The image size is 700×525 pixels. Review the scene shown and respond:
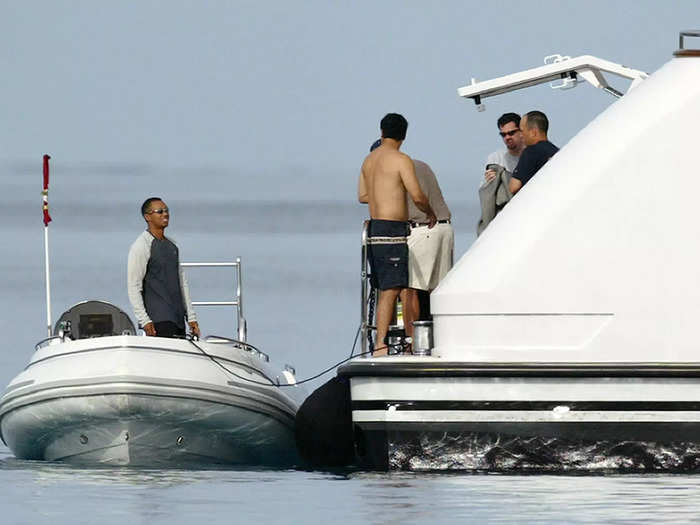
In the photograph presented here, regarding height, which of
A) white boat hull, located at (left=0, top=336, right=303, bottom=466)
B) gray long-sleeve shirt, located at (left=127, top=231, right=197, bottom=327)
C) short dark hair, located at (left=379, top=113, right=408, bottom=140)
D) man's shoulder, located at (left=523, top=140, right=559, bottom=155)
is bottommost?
white boat hull, located at (left=0, top=336, right=303, bottom=466)

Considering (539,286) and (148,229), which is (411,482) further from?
(148,229)

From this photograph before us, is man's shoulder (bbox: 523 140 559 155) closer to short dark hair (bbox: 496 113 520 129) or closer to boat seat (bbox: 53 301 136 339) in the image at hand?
short dark hair (bbox: 496 113 520 129)

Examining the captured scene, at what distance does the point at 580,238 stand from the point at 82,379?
405 cm

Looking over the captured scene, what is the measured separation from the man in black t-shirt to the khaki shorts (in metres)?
0.62

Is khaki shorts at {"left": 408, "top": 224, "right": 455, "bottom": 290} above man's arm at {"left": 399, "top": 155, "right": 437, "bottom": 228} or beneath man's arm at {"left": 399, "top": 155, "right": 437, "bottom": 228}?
beneath

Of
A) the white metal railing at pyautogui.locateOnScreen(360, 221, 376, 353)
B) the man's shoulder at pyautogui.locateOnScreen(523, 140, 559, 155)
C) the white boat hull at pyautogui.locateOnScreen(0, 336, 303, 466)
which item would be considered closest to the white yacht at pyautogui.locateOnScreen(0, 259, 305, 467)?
the white boat hull at pyautogui.locateOnScreen(0, 336, 303, 466)

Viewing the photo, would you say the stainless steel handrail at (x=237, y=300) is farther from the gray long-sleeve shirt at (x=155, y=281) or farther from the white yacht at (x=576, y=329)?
the white yacht at (x=576, y=329)

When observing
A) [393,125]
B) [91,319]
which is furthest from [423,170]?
[91,319]

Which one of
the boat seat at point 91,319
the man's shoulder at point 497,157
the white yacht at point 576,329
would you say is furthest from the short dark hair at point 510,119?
the boat seat at point 91,319

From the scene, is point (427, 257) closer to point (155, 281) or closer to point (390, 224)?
point (390, 224)

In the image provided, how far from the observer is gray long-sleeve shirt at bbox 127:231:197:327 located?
14711 mm

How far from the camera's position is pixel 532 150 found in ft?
44.9

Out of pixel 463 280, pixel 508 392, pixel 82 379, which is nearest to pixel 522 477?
pixel 508 392

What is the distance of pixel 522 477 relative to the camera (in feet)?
40.8
